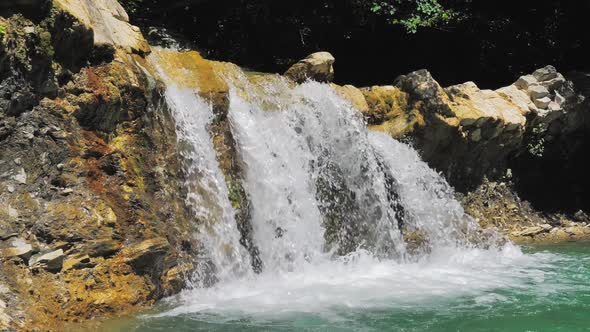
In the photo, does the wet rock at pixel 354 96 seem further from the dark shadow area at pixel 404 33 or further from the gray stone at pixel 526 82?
the dark shadow area at pixel 404 33

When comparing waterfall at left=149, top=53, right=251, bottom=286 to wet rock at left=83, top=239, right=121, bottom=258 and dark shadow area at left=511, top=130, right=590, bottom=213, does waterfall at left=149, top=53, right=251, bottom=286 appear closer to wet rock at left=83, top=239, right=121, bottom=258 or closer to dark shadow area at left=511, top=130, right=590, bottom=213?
wet rock at left=83, top=239, right=121, bottom=258

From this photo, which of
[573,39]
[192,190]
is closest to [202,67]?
[192,190]

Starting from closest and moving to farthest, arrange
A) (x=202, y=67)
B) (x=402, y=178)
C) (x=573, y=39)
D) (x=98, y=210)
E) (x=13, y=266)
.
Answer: (x=13, y=266) < (x=98, y=210) < (x=202, y=67) < (x=402, y=178) < (x=573, y=39)

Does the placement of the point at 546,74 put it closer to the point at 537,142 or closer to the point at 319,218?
the point at 537,142

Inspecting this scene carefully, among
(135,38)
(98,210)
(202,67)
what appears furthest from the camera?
(202,67)

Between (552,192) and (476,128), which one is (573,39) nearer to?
(552,192)

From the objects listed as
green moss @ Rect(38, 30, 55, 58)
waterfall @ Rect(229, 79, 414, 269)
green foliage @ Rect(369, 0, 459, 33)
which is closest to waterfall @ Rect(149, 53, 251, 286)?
waterfall @ Rect(229, 79, 414, 269)

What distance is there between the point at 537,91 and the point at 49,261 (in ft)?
34.4

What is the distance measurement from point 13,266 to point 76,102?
1785 millimetres

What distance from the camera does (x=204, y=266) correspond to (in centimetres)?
700

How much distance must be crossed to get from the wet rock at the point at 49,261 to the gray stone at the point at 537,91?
10.3 metres

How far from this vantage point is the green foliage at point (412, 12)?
14297mm

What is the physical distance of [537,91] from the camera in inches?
511

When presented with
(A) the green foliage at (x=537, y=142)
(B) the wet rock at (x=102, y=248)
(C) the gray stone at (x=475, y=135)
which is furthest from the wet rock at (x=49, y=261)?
(A) the green foliage at (x=537, y=142)
